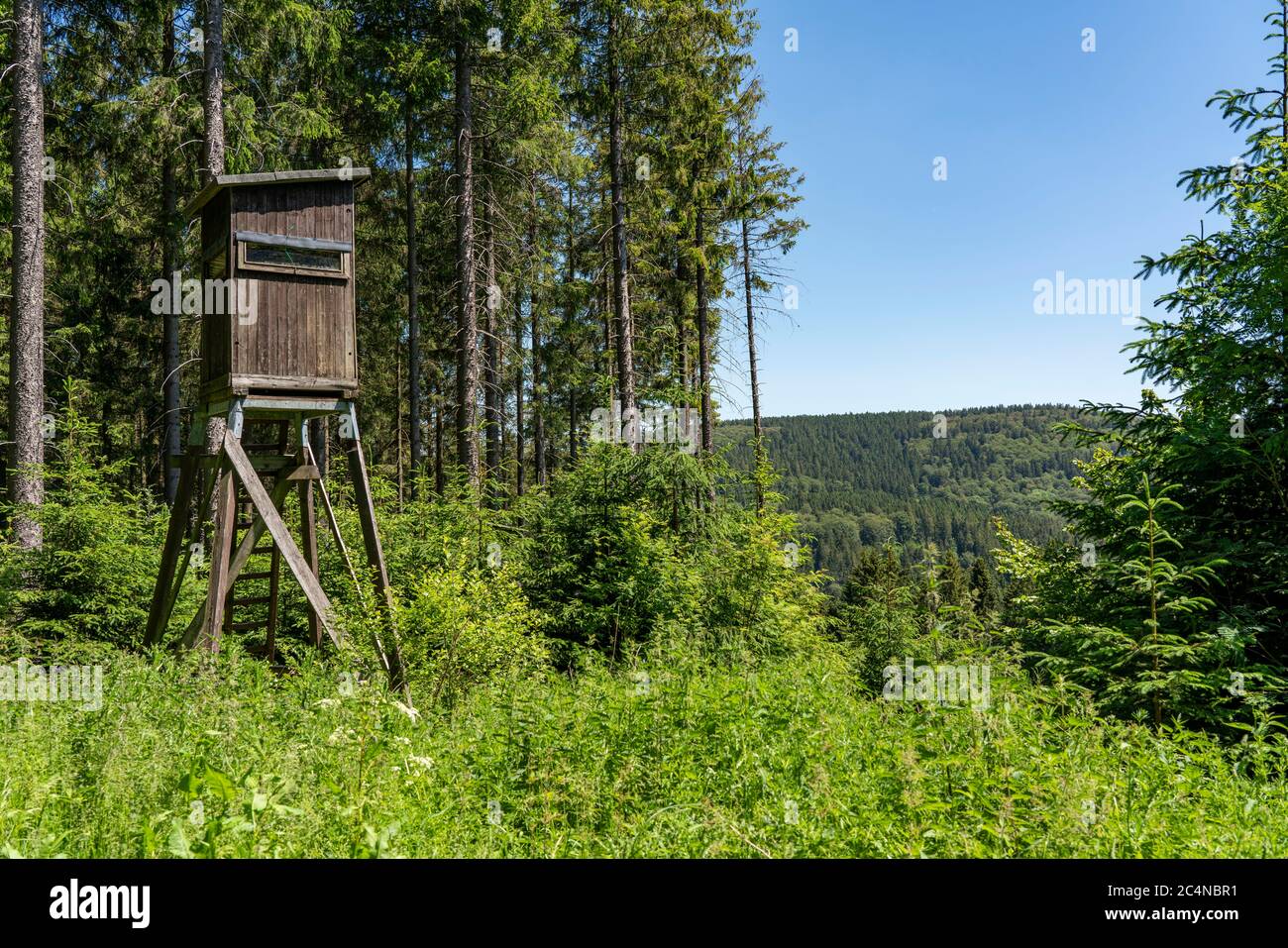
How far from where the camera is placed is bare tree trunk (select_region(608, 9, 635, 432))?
14742 mm

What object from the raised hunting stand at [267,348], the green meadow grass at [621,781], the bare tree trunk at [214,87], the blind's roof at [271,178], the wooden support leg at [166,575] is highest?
the bare tree trunk at [214,87]

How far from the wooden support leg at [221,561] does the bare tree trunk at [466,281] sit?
16.9 ft

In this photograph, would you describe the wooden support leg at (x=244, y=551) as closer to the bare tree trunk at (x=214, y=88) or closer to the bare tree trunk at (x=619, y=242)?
the bare tree trunk at (x=214, y=88)

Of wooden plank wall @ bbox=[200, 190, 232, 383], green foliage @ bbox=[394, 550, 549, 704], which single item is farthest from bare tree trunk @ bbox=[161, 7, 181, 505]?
green foliage @ bbox=[394, 550, 549, 704]

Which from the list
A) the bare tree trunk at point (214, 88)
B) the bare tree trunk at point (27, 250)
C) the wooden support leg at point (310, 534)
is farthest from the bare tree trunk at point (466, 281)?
the bare tree trunk at point (27, 250)

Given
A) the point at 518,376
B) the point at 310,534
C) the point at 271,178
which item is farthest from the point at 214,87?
the point at 518,376

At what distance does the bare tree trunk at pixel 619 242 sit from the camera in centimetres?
1474

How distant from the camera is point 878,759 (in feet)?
16.6

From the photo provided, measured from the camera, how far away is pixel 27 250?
9414 mm

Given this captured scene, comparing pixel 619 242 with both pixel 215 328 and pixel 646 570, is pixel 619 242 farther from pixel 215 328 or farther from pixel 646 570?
pixel 215 328
